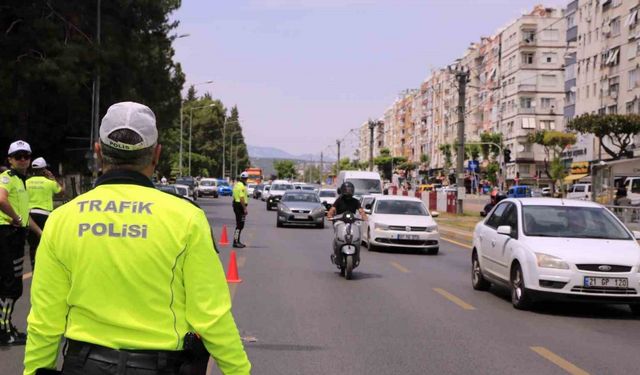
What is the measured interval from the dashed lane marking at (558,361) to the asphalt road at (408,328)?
1 centimetres

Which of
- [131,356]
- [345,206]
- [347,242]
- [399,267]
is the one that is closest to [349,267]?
[347,242]

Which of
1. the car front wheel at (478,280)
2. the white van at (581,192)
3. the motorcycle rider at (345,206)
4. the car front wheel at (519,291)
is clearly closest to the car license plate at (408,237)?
the motorcycle rider at (345,206)

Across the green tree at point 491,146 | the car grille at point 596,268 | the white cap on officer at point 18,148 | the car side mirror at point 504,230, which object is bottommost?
the car grille at point 596,268

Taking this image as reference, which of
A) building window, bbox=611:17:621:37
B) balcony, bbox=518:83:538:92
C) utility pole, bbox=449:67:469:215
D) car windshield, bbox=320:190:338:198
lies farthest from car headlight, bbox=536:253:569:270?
balcony, bbox=518:83:538:92

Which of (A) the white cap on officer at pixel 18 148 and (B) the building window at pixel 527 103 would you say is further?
(B) the building window at pixel 527 103

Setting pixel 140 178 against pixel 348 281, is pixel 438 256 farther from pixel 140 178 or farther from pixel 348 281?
pixel 140 178

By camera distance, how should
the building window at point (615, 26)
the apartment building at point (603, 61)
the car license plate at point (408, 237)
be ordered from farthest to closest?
the building window at point (615, 26) < the apartment building at point (603, 61) < the car license plate at point (408, 237)

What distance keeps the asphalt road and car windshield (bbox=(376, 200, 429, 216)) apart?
5.87m

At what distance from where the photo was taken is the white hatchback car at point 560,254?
995 centimetres

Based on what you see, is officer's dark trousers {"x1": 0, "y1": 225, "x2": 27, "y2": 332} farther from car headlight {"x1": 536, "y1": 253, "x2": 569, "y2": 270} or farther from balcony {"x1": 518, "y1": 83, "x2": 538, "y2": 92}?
balcony {"x1": 518, "y1": 83, "x2": 538, "y2": 92}

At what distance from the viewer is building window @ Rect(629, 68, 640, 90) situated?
57.0 meters

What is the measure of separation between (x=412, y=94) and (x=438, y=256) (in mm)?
135919

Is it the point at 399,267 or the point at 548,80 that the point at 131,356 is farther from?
the point at 548,80

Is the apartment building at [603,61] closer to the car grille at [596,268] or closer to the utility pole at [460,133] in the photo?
the utility pole at [460,133]
